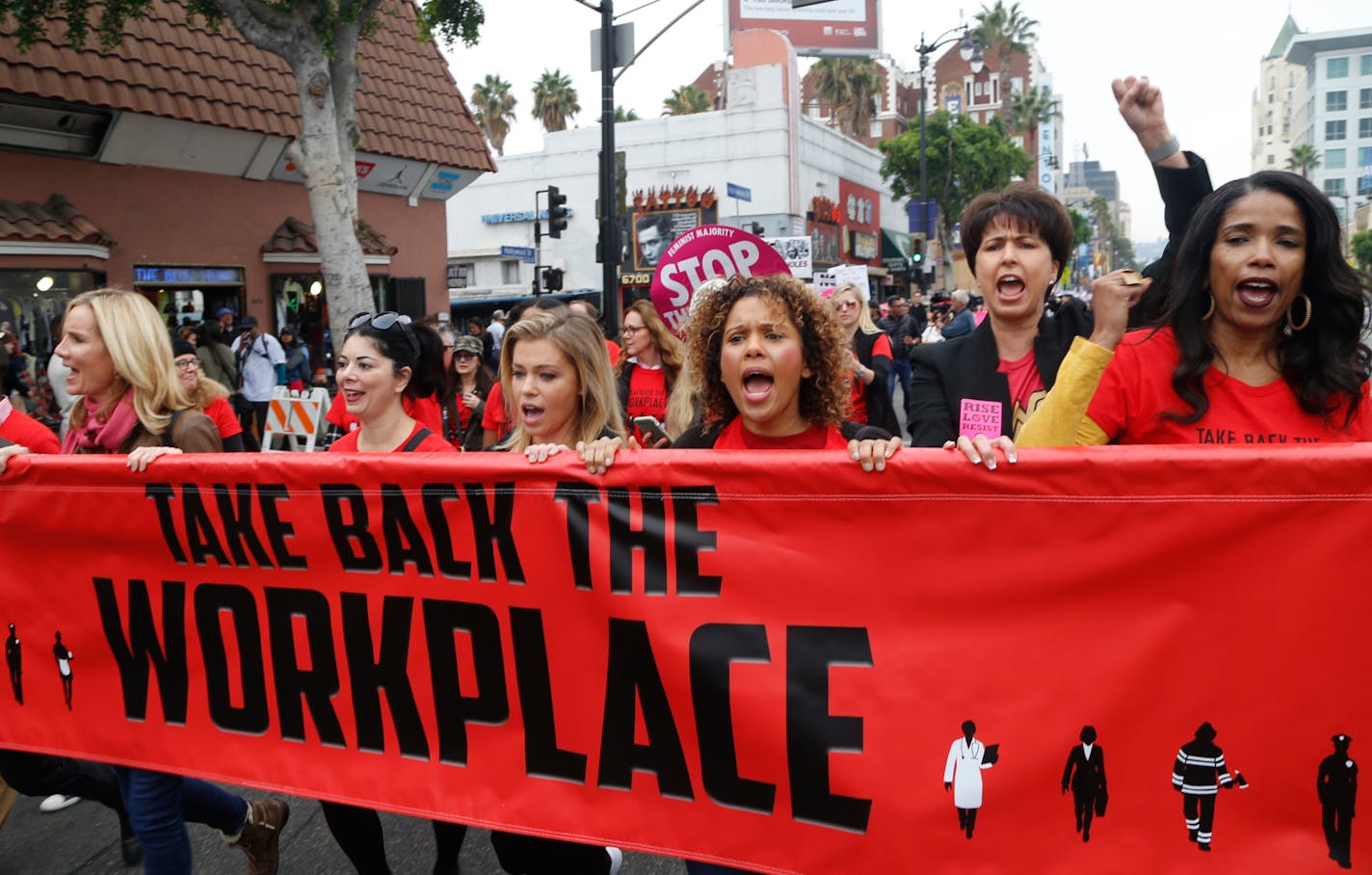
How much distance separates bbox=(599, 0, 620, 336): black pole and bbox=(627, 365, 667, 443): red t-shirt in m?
7.61

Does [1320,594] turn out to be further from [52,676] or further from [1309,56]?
[1309,56]

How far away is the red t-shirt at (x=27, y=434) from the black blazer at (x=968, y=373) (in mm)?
2841

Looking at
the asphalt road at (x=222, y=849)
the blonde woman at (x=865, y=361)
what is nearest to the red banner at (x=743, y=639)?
the asphalt road at (x=222, y=849)

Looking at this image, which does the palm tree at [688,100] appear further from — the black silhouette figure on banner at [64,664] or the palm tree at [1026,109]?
the black silhouette figure on banner at [64,664]

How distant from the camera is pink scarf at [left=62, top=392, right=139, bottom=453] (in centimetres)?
342

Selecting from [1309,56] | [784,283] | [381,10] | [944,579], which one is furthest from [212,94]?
[1309,56]

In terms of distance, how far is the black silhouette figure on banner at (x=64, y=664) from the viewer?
3.22 metres

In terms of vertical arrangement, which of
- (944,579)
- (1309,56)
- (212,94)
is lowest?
(944,579)

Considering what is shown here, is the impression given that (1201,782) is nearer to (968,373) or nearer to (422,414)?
(968,373)

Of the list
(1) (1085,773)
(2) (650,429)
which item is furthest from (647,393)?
(1) (1085,773)

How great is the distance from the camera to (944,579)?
7.78ft

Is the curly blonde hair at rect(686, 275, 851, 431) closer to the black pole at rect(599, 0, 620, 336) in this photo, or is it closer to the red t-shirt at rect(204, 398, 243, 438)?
the red t-shirt at rect(204, 398, 243, 438)

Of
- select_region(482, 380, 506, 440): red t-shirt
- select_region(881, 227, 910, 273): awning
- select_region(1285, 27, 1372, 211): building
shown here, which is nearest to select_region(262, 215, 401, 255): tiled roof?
select_region(482, 380, 506, 440): red t-shirt

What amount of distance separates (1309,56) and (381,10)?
5404 inches
